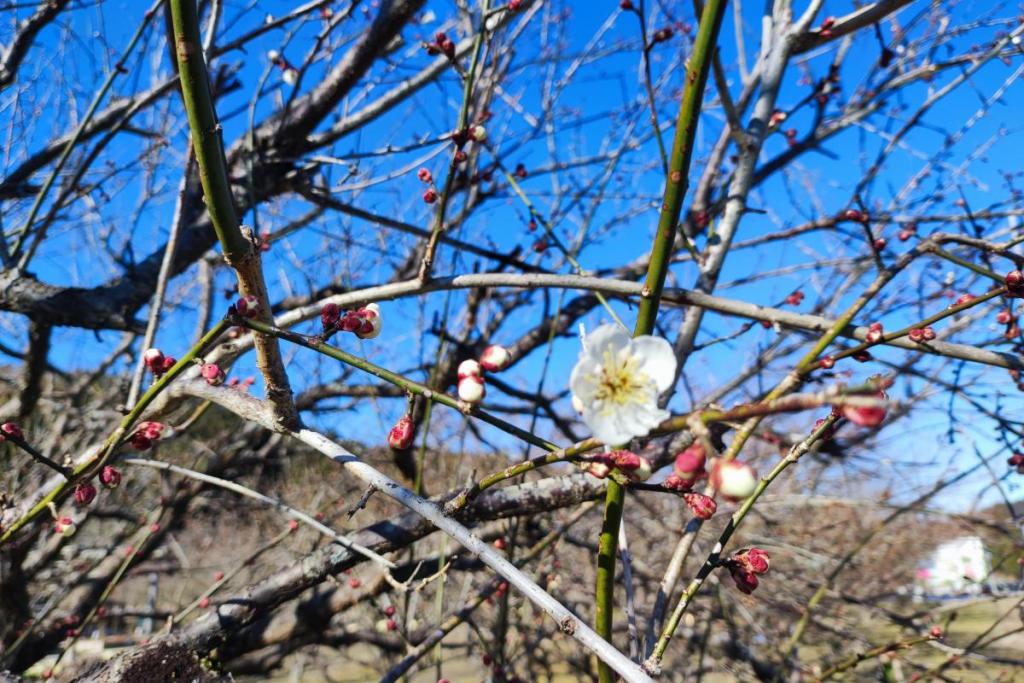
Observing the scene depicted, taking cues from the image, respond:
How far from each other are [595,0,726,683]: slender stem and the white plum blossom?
0.03 m

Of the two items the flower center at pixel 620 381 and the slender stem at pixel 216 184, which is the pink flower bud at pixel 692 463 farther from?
the slender stem at pixel 216 184

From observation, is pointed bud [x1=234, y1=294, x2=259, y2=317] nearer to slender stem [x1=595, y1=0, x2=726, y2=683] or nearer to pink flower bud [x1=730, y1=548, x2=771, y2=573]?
slender stem [x1=595, y1=0, x2=726, y2=683]

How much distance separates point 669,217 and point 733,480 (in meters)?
0.35

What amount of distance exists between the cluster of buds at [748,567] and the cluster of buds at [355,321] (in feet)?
2.45

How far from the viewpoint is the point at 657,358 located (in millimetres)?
892

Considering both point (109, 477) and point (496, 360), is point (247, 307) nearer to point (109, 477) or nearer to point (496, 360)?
point (496, 360)

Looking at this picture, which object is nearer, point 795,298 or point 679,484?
point 679,484

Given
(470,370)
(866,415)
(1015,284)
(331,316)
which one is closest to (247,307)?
(331,316)

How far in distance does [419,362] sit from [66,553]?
2977 mm

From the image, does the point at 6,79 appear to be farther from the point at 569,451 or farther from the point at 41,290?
the point at 569,451

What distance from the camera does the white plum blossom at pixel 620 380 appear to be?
2.73 feet

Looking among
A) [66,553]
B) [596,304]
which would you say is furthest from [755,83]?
[66,553]

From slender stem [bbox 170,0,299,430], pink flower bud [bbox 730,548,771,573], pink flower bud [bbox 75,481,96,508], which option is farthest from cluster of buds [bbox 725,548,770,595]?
pink flower bud [bbox 75,481,96,508]

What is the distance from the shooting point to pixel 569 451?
78 cm
